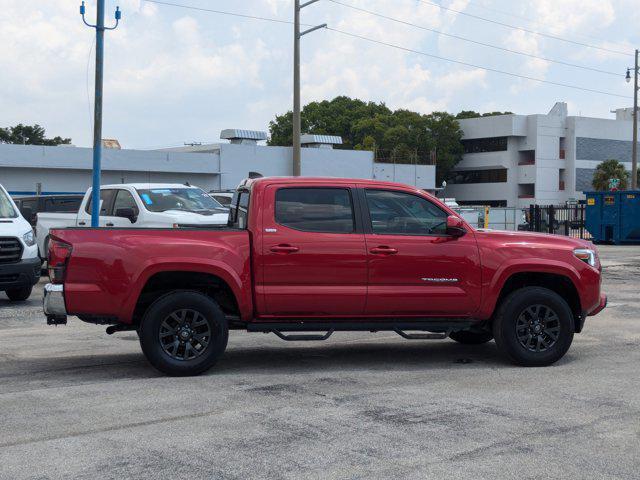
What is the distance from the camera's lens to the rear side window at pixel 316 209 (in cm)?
859

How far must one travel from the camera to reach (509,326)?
348 inches

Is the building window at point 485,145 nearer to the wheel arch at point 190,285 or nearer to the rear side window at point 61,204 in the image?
the rear side window at point 61,204

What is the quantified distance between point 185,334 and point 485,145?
265 feet

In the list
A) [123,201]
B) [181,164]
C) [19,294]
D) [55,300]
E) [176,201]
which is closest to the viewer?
[55,300]

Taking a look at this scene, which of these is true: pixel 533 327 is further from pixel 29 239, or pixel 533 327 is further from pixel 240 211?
pixel 29 239

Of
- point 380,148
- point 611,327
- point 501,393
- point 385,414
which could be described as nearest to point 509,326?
point 501,393

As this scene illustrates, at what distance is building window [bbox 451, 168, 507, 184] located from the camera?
8456 centimetres

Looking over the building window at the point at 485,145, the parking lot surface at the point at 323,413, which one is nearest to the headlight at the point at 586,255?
the parking lot surface at the point at 323,413

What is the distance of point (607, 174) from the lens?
80062mm

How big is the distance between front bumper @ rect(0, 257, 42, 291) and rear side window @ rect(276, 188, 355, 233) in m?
6.81

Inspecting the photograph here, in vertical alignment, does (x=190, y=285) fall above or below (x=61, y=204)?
below

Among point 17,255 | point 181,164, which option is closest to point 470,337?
point 17,255

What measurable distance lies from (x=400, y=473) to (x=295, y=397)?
7.26 feet

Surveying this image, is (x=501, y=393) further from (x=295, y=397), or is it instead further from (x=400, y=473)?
(x=400, y=473)
